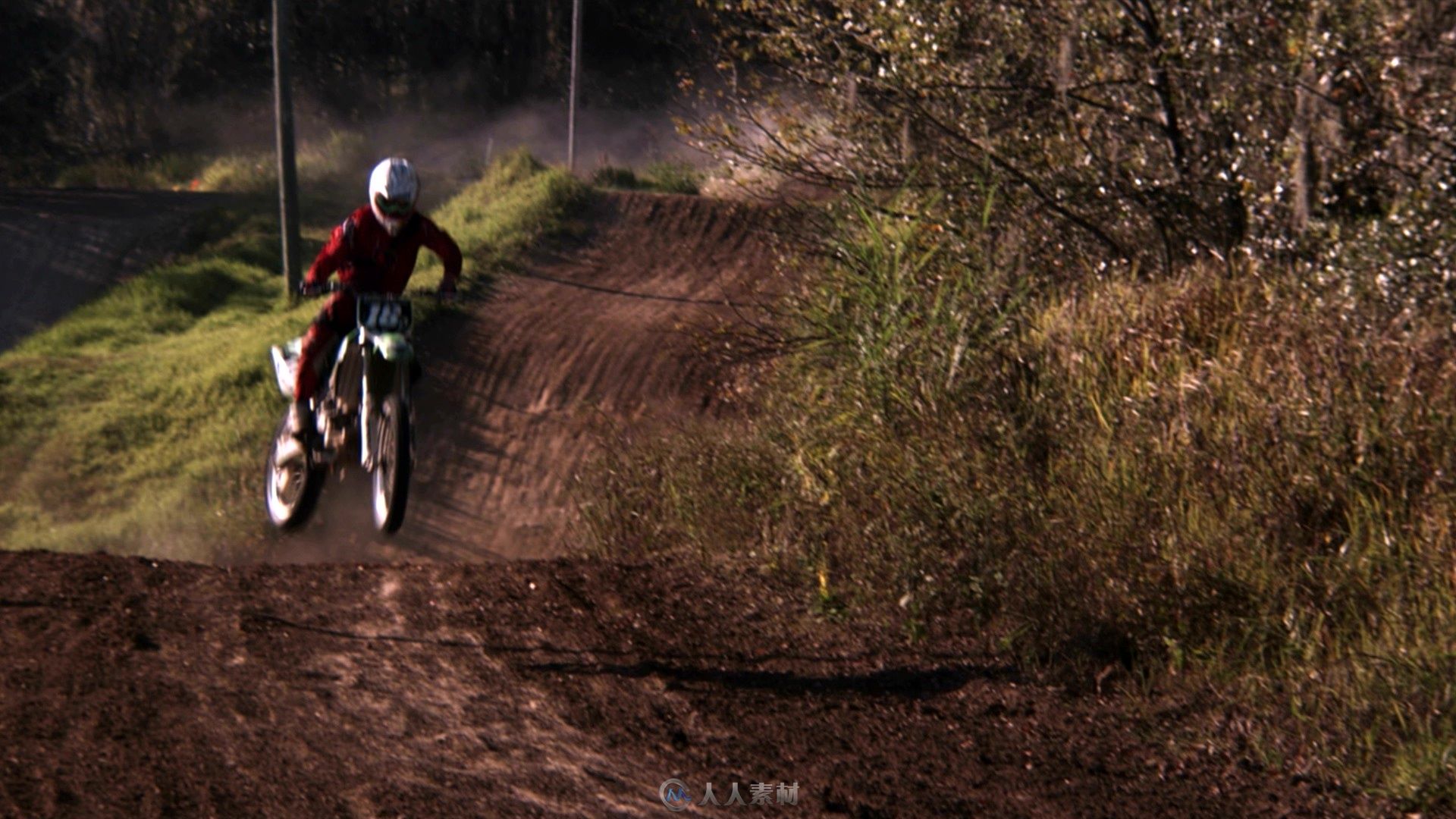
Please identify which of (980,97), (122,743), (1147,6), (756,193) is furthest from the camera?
(756,193)

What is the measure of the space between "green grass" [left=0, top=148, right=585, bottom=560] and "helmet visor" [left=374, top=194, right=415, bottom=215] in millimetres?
7351

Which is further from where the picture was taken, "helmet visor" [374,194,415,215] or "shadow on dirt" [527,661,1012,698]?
"helmet visor" [374,194,415,215]

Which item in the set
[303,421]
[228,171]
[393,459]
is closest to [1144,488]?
[393,459]

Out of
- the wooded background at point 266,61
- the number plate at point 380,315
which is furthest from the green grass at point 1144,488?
the wooded background at point 266,61

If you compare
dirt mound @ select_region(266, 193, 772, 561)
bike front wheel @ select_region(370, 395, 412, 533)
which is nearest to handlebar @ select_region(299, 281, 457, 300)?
bike front wheel @ select_region(370, 395, 412, 533)

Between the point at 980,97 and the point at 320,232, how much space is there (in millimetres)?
19911

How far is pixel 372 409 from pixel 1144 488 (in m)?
3.97

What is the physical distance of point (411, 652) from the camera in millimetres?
6383

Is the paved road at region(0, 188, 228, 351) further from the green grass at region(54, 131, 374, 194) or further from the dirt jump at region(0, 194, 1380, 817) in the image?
the dirt jump at region(0, 194, 1380, 817)

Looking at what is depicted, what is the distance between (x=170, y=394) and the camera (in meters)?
17.4

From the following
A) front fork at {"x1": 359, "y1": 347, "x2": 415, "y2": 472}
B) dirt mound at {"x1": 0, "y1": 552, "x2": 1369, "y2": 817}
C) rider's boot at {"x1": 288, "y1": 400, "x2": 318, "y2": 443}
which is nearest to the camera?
dirt mound at {"x1": 0, "y1": 552, "x2": 1369, "y2": 817}

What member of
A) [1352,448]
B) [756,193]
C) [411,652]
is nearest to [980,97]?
[756,193]

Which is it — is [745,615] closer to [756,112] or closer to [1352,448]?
[1352,448]

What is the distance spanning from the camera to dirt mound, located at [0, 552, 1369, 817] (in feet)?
16.3
